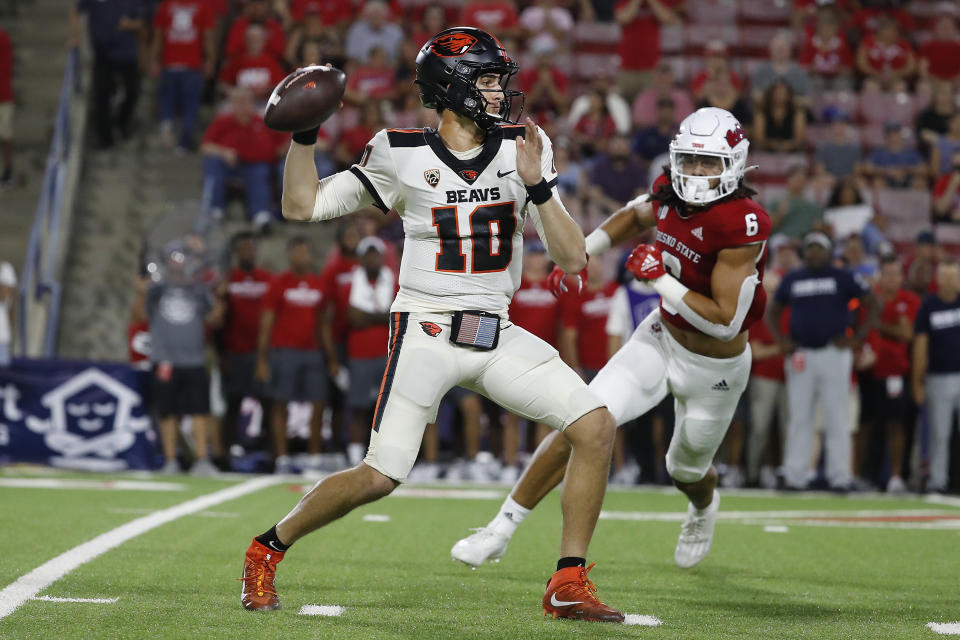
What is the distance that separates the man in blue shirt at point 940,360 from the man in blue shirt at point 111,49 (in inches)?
333

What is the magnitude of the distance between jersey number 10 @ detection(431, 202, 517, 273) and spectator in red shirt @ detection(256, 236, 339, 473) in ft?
21.5

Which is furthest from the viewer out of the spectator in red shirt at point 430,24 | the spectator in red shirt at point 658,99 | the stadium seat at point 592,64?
the stadium seat at point 592,64

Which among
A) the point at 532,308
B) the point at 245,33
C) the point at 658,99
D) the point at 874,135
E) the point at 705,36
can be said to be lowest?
the point at 532,308

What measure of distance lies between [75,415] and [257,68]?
456 centimetres

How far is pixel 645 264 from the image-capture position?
17.0ft

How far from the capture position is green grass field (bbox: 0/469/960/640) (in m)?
4.09

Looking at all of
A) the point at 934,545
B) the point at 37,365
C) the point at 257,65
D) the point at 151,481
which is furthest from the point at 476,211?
the point at 257,65

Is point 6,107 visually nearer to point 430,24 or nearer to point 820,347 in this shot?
point 430,24

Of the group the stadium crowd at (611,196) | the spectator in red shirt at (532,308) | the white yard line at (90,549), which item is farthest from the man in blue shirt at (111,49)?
the white yard line at (90,549)

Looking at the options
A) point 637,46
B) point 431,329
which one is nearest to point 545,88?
point 637,46

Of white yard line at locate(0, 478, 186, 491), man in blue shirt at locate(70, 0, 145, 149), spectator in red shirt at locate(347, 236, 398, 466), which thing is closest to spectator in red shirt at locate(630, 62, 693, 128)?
spectator in red shirt at locate(347, 236, 398, 466)

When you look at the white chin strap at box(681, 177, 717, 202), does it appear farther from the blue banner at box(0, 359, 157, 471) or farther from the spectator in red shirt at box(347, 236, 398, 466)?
the blue banner at box(0, 359, 157, 471)

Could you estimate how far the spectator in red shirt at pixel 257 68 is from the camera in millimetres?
13516

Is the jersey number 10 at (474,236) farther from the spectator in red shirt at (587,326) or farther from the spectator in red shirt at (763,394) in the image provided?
the spectator in red shirt at (763,394)
